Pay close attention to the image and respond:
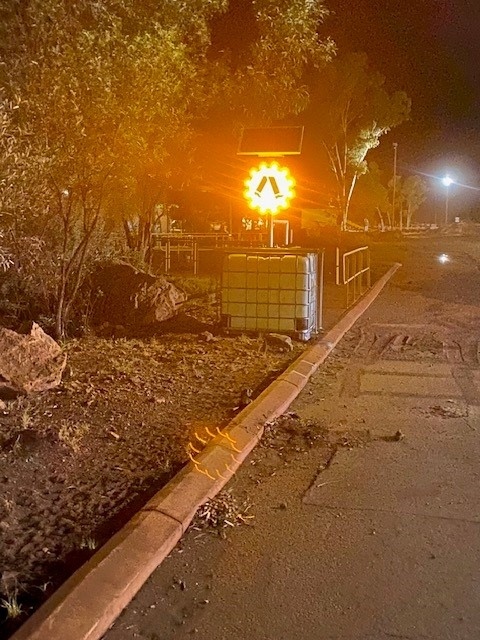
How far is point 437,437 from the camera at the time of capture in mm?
6863

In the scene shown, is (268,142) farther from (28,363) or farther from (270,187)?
(28,363)

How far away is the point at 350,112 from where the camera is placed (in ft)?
146

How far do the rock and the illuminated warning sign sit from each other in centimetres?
461

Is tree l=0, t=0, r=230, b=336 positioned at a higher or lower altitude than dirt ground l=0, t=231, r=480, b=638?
higher

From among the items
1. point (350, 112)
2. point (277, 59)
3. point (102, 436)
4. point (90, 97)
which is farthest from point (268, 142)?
point (350, 112)

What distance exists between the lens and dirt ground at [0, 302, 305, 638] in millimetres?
4418

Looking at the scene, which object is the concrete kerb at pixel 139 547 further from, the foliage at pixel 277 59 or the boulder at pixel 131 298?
the foliage at pixel 277 59

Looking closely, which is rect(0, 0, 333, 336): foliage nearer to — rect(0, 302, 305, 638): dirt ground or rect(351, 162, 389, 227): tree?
rect(0, 302, 305, 638): dirt ground

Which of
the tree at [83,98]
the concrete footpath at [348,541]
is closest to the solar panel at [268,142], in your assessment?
the tree at [83,98]

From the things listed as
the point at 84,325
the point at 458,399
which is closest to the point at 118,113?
the point at 84,325

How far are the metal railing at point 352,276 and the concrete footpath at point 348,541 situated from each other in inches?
318

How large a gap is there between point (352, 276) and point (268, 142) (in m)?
4.77

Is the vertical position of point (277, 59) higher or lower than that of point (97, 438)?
higher

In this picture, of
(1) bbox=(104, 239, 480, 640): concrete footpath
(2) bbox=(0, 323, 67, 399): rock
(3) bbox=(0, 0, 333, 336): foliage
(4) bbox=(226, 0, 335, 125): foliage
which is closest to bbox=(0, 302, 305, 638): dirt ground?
(2) bbox=(0, 323, 67, 399): rock
